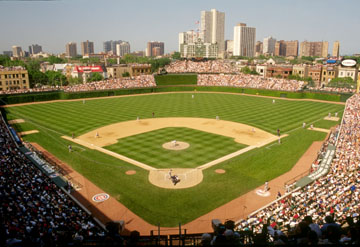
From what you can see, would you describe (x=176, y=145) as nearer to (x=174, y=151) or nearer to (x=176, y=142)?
(x=176, y=142)

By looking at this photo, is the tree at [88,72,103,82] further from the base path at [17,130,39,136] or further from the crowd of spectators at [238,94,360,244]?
the crowd of spectators at [238,94,360,244]

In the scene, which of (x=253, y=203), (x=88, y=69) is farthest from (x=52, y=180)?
(x=88, y=69)

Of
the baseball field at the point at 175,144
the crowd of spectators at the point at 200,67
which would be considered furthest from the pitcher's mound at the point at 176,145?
the crowd of spectators at the point at 200,67

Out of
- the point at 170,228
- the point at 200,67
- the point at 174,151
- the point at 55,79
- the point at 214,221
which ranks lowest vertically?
the point at 170,228

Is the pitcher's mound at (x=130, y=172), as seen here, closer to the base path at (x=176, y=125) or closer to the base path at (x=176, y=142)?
the base path at (x=176, y=142)

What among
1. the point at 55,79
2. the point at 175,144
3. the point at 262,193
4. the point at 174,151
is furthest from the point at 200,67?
the point at 262,193

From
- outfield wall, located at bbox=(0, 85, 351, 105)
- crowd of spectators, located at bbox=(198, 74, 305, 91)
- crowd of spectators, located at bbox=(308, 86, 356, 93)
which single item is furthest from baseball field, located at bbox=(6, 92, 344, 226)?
crowd of spectators, located at bbox=(198, 74, 305, 91)

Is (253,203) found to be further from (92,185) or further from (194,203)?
(92,185)
